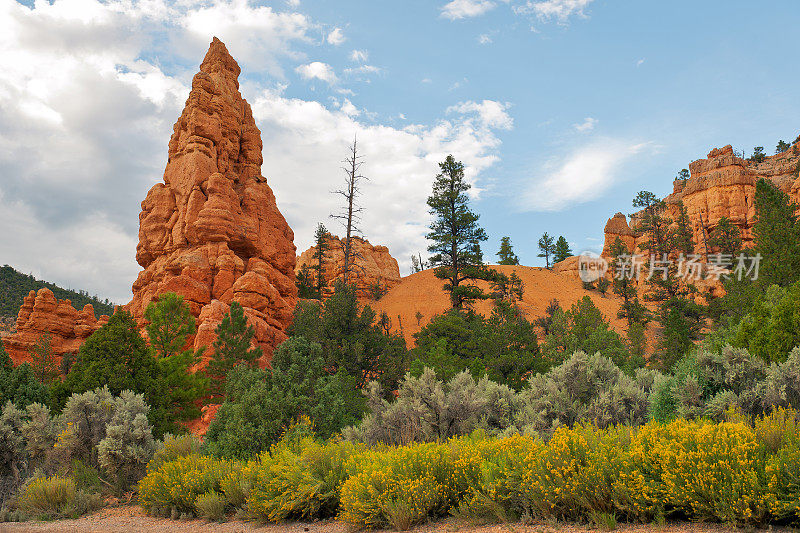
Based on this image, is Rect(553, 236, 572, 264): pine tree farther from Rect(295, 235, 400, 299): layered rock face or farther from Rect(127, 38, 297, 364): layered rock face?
Rect(127, 38, 297, 364): layered rock face

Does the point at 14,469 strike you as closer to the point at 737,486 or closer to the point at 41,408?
the point at 41,408

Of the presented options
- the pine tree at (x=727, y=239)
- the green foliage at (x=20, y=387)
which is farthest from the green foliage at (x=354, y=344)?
the pine tree at (x=727, y=239)

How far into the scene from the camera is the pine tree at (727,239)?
172 ft

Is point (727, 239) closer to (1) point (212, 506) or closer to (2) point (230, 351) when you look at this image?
(2) point (230, 351)

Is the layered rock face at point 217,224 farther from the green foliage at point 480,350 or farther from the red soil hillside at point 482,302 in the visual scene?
the red soil hillside at point 482,302

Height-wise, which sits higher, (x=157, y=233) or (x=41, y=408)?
(x=157, y=233)

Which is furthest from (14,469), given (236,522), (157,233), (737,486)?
(157,233)

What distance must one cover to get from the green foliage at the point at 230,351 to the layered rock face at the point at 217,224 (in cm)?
448

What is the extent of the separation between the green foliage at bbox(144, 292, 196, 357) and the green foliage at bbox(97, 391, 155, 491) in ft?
35.7

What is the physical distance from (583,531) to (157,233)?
3577cm

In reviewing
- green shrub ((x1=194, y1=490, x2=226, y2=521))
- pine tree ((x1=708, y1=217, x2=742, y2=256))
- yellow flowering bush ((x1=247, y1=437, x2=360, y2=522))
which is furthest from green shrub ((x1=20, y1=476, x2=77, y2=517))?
pine tree ((x1=708, y1=217, x2=742, y2=256))

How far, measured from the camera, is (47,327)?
31719 millimetres

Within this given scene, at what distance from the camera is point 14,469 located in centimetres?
1156

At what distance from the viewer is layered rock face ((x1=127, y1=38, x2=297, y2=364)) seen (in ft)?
103
